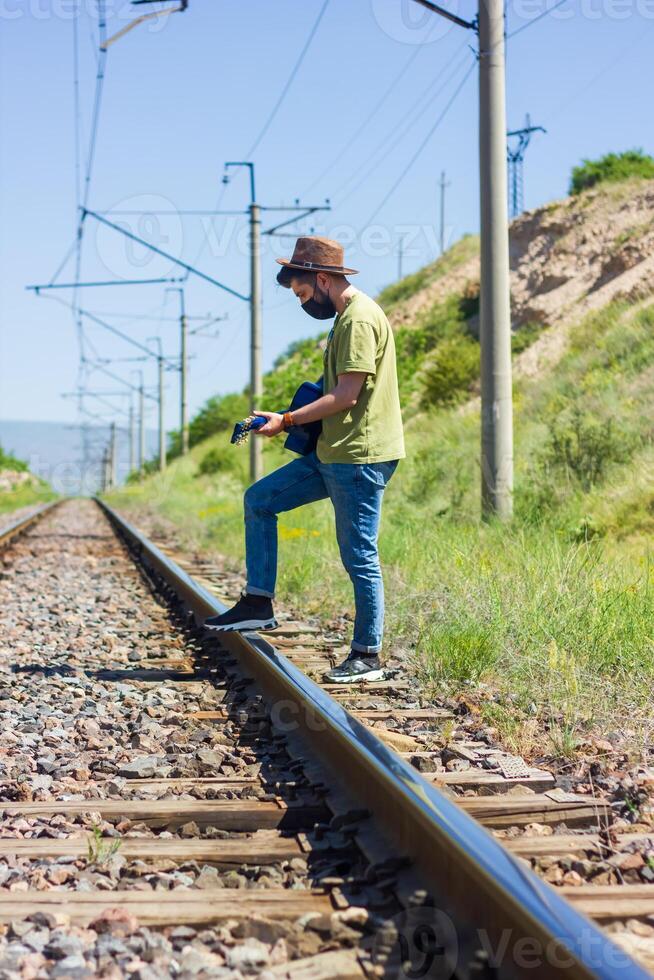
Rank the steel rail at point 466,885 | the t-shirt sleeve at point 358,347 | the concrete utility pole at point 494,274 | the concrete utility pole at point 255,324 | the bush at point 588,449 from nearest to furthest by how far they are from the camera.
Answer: the steel rail at point 466,885, the t-shirt sleeve at point 358,347, the concrete utility pole at point 494,274, the bush at point 588,449, the concrete utility pole at point 255,324

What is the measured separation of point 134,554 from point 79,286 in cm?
1197

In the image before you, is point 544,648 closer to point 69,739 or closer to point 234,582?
point 69,739

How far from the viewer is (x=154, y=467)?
74000 millimetres

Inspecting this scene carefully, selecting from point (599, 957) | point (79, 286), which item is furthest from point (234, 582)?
point (79, 286)

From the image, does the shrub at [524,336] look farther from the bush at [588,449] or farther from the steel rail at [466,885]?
the steel rail at [466,885]

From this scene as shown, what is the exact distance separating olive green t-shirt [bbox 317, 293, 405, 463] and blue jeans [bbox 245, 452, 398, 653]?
73mm

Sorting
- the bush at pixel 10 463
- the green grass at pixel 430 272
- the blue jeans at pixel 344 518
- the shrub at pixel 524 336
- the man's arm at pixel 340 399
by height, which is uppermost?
the green grass at pixel 430 272

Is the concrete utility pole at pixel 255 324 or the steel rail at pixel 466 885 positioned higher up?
the concrete utility pole at pixel 255 324

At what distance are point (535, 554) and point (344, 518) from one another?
2.89 metres

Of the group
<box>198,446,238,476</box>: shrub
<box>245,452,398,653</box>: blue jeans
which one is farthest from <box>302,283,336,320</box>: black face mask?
<box>198,446,238,476</box>: shrub

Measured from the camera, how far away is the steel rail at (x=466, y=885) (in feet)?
7.36

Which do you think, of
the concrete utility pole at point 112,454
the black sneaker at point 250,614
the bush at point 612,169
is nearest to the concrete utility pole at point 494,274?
the black sneaker at point 250,614

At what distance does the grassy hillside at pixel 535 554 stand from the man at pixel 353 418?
0.51 metres

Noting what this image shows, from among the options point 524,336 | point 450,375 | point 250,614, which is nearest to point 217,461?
point 524,336
